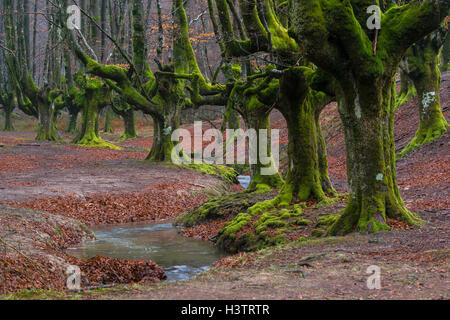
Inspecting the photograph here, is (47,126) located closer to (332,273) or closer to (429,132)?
(429,132)

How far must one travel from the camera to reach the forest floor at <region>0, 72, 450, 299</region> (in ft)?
18.4

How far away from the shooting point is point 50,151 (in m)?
28.9

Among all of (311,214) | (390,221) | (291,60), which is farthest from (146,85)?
(390,221)

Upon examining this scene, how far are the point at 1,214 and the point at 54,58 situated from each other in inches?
1381

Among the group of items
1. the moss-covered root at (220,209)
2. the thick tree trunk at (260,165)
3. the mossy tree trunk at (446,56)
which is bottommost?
the moss-covered root at (220,209)

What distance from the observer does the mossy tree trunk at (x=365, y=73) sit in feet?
27.6

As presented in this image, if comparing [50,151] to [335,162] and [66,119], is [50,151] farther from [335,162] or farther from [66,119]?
[66,119]

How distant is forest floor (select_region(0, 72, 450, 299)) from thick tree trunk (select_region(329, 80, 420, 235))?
45 centimetres

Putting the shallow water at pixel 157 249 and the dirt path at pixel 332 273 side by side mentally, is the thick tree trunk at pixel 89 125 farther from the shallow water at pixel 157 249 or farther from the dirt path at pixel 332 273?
the dirt path at pixel 332 273

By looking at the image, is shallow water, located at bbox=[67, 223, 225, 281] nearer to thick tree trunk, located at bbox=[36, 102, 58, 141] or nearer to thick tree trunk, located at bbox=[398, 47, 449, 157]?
thick tree trunk, located at bbox=[398, 47, 449, 157]

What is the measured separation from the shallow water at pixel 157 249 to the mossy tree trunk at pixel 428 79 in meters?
12.0

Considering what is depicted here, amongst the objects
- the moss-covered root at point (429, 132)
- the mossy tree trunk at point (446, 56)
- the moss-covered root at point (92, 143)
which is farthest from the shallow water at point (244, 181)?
the mossy tree trunk at point (446, 56)

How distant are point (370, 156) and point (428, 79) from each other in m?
12.2

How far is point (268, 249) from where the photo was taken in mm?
9414
